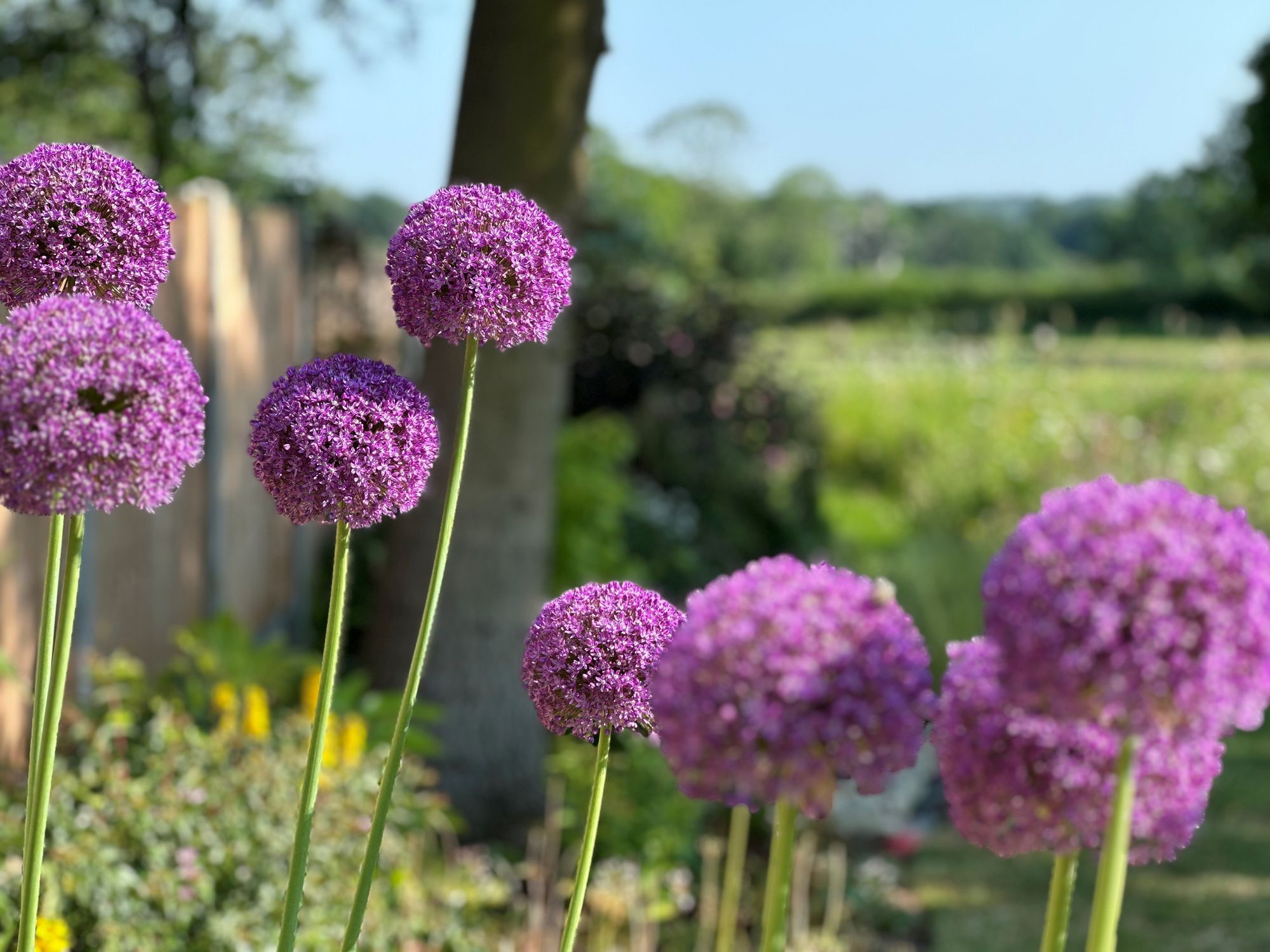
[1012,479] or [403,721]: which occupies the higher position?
[1012,479]

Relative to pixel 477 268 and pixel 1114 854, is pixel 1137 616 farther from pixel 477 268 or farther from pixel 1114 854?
pixel 477 268

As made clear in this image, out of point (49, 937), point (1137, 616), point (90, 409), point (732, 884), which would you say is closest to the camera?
point (1137, 616)

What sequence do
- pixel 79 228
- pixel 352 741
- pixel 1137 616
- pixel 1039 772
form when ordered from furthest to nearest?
pixel 352 741
pixel 79 228
pixel 1039 772
pixel 1137 616

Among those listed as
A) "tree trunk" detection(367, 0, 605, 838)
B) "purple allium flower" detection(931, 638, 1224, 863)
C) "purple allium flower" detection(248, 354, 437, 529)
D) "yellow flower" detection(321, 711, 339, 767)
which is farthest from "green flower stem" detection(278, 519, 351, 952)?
"tree trunk" detection(367, 0, 605, 838)

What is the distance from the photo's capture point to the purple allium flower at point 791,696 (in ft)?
2.33

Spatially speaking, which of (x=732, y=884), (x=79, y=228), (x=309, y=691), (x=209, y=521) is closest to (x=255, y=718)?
(x=309, y=691)

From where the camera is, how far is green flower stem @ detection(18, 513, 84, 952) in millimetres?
967

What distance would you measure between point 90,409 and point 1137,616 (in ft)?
2.33

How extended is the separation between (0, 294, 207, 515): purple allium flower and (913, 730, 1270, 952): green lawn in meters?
4.25

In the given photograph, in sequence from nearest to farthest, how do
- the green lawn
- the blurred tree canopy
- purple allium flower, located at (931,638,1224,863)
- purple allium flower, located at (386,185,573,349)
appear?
purple allium flower, located at (931,638,1224,863), purple allium flower, located at (386,185,573,349), the green lawn, the blurred tree canopy

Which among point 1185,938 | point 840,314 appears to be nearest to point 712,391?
point 1185,938

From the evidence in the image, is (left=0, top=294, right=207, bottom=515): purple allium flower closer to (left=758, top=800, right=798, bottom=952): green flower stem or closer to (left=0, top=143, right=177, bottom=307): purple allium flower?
(left=0, top=143, right=177, bottom=307): purple allium flower

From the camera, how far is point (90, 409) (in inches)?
35.4

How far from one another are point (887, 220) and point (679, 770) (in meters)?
72.5
